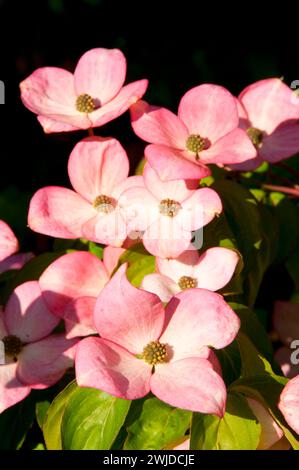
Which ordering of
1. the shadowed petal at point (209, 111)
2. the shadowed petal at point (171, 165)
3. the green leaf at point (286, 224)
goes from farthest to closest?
the green leaf at point (286, 224), the shadowed petal at point (209, 111), the shadowed petal at point (171, 165)

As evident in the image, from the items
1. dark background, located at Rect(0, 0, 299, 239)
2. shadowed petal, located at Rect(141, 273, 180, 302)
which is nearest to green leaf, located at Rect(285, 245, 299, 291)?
shadowed petal, located at Rect(141, 273, 180, 302)

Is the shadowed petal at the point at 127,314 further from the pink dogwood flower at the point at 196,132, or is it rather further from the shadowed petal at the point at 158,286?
the pink dogwood flower at the point at 196,132

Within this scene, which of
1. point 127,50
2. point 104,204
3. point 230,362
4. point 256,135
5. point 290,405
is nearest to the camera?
point 290,405

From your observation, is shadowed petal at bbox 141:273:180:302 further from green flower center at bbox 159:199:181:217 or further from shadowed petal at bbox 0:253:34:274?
shadowed petal at bbox 0:253:34:274

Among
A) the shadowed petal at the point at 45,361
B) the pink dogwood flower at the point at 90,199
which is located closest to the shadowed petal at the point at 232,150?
the pink dogwood flower at the point at 90,199

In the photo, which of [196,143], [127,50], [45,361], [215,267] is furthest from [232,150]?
[127,50]

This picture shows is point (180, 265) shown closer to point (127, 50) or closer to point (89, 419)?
point (89, 419)

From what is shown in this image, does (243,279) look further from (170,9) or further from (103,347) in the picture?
(170,9)
